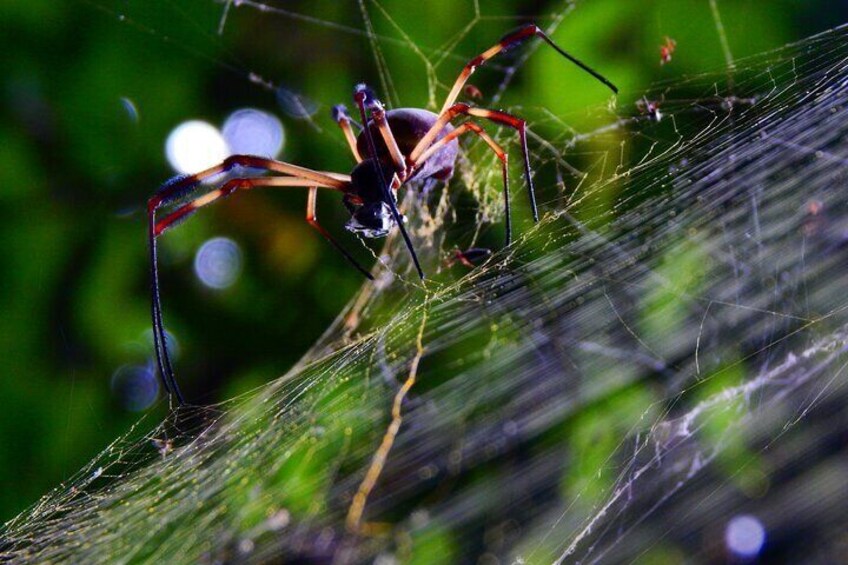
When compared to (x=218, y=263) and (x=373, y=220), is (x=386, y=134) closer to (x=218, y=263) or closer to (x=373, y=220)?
(x=373, y=220)

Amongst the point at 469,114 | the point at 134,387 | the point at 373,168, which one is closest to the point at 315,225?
the point at 373,168

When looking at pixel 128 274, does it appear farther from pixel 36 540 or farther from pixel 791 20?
pixel 791 20

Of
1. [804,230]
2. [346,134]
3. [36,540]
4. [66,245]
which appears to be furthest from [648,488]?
[66,245]

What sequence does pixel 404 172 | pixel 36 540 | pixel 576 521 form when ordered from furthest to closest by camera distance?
1. pixel 404 172
2. pixel 576 521
3. pixel 36 540

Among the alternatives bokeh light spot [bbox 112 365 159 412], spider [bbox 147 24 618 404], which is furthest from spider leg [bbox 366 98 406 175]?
bokeh light spot [bbox 112 365 159 412]

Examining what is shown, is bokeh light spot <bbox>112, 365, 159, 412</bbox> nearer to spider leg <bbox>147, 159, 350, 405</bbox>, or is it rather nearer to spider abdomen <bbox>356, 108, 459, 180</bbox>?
spider leg <bbox>147, 159, 350, 405</bbox>
